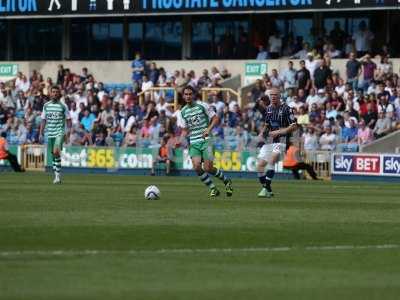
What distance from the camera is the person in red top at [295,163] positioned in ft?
127

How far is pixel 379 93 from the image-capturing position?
40094mm

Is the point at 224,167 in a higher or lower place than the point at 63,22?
lower

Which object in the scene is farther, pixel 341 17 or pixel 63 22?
pixel 63 22

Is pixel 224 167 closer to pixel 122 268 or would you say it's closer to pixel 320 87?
pixel 320 87

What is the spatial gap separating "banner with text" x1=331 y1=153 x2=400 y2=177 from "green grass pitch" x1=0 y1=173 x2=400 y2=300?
1402 cm

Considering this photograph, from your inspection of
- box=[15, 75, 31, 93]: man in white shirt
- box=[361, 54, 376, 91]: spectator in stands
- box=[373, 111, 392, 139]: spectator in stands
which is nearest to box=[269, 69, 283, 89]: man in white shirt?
box=[361, 54, 376, 91]: spectator in stands

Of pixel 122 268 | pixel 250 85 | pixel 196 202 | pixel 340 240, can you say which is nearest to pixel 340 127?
pixel 250 85

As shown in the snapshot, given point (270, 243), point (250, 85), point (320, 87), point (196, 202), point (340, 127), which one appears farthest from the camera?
point (250, 85)

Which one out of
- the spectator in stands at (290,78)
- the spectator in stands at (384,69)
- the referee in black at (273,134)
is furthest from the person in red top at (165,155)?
the referee in black at (273,134)

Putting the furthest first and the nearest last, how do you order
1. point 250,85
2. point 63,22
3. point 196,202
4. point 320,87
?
point 63,22 < point 250,85 < point 320,87 < point 196,202

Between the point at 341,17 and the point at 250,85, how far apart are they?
435cm

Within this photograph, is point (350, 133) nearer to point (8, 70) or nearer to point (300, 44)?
point (300, 44)

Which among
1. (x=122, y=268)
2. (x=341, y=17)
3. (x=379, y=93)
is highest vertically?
(x=341, y=17)

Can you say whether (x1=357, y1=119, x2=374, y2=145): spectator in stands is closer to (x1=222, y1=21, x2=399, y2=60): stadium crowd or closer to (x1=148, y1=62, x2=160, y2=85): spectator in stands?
(x1=222, y1=21, x2=399, y2=60): stadium crowd
